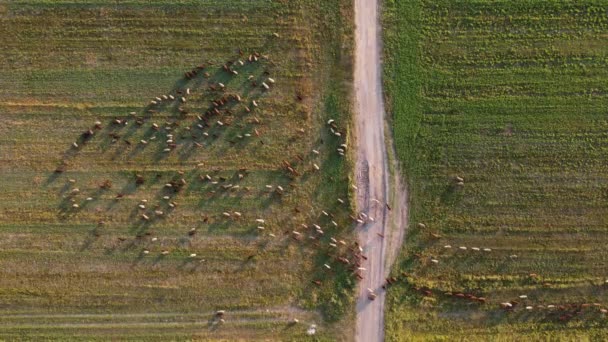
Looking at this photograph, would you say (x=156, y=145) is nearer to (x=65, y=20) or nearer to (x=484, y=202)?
(x=65, y=20)

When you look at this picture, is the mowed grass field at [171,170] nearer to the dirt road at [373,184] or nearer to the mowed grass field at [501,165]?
the dirt road at [373,184]

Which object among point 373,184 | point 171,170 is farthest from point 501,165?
point 171,170

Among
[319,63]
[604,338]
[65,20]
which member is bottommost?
[604,338]

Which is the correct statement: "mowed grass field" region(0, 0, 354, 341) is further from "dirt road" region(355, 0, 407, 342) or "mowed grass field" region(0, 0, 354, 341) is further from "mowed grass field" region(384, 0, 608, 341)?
"mowed grass field" region(384, 0, 608, 341)

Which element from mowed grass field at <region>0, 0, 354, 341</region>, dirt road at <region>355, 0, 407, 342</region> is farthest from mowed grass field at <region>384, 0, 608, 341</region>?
mowed grass field at <region>0, 0, 354, 341</region>

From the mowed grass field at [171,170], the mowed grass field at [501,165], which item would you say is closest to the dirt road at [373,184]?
the mowed grass field at [501,165]

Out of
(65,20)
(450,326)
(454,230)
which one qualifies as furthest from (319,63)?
(450,326)
